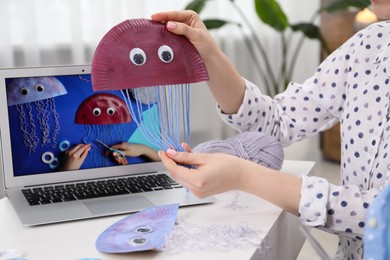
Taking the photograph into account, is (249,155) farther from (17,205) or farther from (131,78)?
(17,205)

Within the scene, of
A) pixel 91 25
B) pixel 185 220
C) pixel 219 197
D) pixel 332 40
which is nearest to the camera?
pixel 185 220

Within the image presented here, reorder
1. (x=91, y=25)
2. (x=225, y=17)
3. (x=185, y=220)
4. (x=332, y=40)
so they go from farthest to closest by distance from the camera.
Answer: (x=332, y=40) < (x=225, y=17) < (x=91, y=25) < (x=185, y=220)

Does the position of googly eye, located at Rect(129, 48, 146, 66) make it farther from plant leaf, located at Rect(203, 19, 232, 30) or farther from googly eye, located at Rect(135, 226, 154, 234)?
plant leaf, located at Rect(203, 19, 232, 30)

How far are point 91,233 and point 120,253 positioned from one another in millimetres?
97

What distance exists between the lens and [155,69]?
75 cm

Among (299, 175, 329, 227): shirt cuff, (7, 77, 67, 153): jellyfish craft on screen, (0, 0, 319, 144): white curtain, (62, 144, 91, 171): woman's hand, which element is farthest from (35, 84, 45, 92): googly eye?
(0, 0, 319, 144): white curtain

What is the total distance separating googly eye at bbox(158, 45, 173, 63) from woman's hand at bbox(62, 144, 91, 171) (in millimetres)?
273

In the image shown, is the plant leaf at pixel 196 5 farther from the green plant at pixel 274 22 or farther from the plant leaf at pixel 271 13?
the plant leaf at pixel 271 13

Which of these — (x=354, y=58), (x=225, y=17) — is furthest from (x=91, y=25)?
(x=354, y=58)

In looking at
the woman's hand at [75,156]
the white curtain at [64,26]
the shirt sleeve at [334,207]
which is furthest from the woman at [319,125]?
the white curtain at [64,26]

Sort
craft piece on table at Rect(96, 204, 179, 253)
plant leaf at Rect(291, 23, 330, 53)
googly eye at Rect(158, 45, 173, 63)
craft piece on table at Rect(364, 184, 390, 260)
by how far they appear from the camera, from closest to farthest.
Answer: craft piece on table at Rect(364, 184, 390, 260)
craft piece on table at Rect(96, 204, 179, 253)
googly eye at Rect(158, 45, 173, 63)
plant leaf at Rect(291, 23, 330, 53)

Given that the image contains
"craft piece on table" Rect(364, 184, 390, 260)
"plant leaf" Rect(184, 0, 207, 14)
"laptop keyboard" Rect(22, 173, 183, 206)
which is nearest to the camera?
"craft piece on table" Rect(364, 184, 390, 260)

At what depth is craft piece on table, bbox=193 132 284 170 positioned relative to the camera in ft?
2.99

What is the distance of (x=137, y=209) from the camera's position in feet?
2.68
